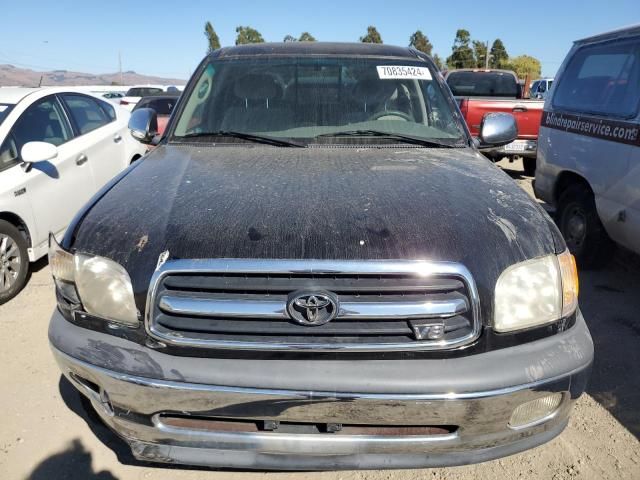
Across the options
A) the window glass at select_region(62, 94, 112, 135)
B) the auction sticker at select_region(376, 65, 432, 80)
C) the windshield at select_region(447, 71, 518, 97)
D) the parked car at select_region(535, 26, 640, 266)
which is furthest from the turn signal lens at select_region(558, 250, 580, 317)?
the windshield at select_region(447, 71, 518, 97)

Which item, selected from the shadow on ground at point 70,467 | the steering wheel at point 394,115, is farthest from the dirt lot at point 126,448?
the steering wheel at point 394,115

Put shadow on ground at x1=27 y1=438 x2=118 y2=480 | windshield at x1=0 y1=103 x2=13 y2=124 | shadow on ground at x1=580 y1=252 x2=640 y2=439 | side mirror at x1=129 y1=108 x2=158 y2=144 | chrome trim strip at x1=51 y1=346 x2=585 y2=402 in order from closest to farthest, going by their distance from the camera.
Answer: chrome trim strip at x1=51 y1=346 x2=585 y2=402 < shadow on ground at x1=27 y1=438 x2=118 y2=480 < shadow on ground at x1=580 y1=252 x2=640 y2=439 < side mirror at x1=129 y1=108 x2=158 y2=144 < windshield at x1=0 y1=103 x2=13 y2=124

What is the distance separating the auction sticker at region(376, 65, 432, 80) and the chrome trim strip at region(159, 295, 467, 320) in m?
1.94

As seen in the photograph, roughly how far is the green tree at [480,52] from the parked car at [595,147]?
40277 millimetres

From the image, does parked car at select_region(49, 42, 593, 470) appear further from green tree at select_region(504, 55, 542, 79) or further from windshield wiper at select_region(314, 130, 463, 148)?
green tree at select_region(504, 55, 542, 79)

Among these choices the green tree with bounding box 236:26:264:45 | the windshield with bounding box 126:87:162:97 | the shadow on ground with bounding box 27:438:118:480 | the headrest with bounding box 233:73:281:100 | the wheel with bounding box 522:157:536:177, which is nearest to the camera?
the shadow on ground with bounding box 27:438:118:480

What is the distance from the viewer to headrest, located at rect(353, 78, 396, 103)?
3193 millimetres

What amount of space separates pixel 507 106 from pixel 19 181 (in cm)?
692

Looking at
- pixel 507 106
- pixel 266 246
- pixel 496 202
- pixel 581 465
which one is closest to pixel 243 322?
pixel 266 246

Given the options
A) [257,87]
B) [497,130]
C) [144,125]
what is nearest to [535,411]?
[497,130]

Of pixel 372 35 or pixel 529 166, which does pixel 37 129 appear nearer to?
pixel 529 166

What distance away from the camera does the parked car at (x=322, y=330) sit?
5.75 ft

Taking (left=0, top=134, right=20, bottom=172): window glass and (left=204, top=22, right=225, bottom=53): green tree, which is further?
(left=204, top=22, right=225, bottom=53): green tree

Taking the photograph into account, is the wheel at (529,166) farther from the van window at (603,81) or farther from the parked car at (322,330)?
the parked car at (322,330)
